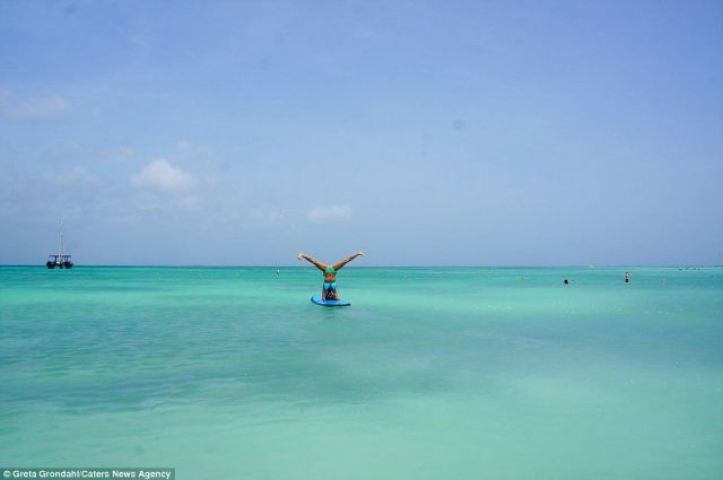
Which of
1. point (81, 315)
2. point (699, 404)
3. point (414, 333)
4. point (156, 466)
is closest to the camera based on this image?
point (156, 466)

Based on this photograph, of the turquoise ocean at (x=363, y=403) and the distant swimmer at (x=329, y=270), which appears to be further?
the distant swimmer at (x=329, y=270)

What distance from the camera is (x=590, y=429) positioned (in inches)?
310

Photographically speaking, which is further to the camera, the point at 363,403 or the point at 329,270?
the point at 329,270

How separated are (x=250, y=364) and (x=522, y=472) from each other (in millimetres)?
7397

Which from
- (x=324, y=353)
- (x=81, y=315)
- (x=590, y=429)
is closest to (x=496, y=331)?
(x=324, y=353)

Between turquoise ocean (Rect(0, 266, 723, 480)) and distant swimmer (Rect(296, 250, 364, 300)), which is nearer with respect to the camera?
turquoise ocean (Rect(0, 266, 723, 480))

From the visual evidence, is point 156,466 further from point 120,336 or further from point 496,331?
point 496,331

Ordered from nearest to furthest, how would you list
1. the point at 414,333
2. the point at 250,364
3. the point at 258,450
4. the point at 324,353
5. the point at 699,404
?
the point at 258,450, the point at 699,404, the point at 250,364, the point at 324,353, the point at 414,333

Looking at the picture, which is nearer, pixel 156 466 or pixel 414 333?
pixel 156 466

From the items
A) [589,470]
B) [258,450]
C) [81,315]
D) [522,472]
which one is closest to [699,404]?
[589,470]

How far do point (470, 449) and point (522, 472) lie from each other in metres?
0.85

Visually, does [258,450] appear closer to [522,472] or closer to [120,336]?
[522,472]

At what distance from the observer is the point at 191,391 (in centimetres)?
971

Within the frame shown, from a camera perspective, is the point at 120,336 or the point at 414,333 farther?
the point at 414,333
